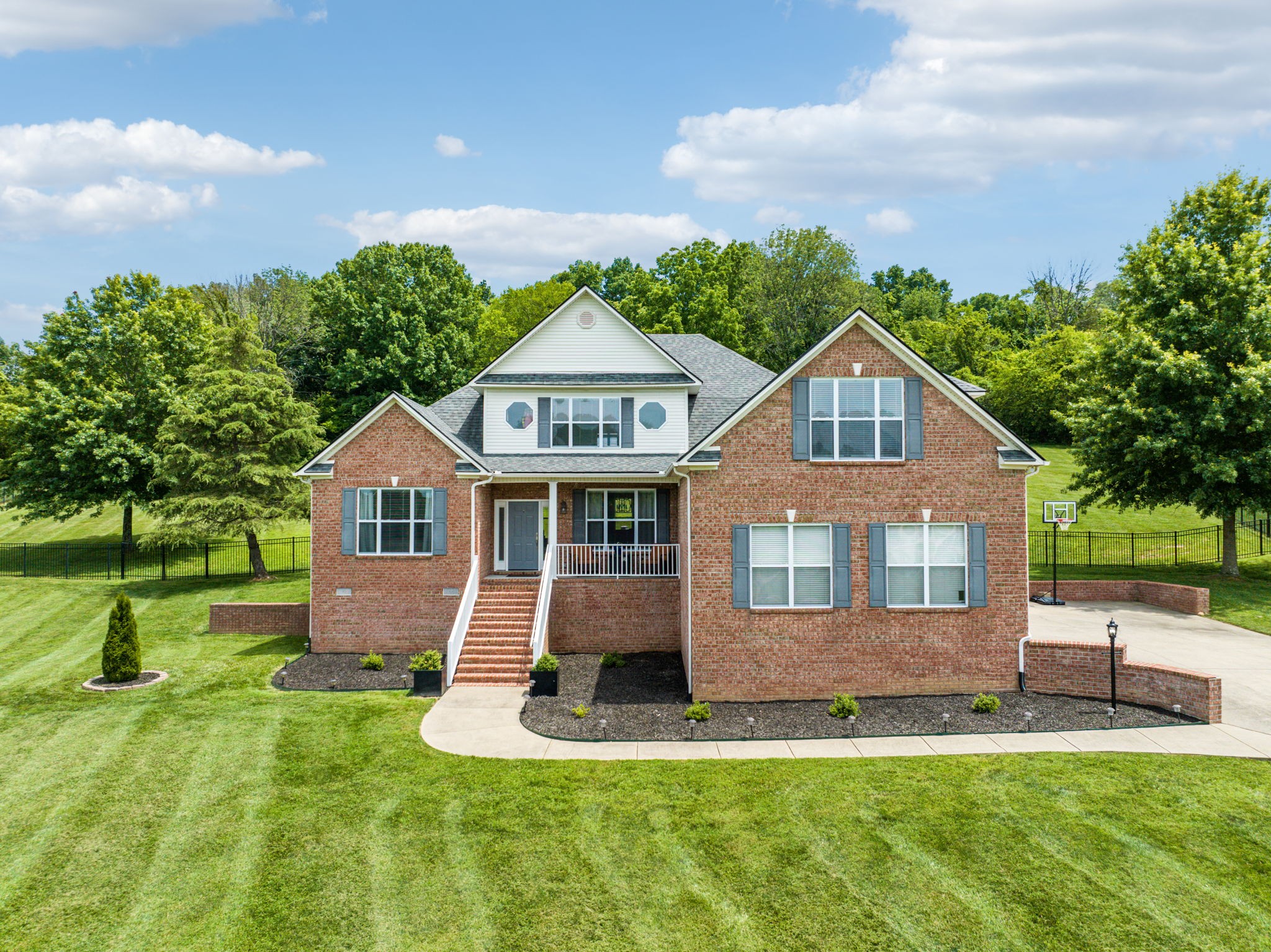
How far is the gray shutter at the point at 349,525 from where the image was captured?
20.5 meters

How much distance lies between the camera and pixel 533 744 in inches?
549

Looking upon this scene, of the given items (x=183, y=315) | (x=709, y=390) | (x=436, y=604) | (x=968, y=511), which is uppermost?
(x=183, y=315)

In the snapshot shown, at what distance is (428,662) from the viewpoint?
687 inches

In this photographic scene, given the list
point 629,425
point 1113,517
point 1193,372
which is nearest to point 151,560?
point 629,425

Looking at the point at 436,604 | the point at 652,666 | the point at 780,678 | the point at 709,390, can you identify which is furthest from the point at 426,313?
the point at 780,678

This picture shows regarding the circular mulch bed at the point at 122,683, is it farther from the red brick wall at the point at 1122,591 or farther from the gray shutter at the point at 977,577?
the red brick wall at the point at 1122,591

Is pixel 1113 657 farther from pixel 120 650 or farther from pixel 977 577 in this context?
pixel 120 650

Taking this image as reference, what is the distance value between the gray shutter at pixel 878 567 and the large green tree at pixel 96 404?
28260 mm

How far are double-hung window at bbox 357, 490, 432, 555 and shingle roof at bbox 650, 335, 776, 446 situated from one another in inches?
303

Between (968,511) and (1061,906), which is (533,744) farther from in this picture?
(968,511)

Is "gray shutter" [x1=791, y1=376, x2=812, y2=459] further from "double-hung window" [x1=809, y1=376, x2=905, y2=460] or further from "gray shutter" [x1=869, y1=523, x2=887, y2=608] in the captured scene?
"gray shutter" [x1=869, y1=523, x2=887, y2=608]

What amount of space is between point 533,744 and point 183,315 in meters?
32.4

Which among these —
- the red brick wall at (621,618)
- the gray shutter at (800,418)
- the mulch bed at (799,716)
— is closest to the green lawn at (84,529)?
the red brick wall at (621,618)

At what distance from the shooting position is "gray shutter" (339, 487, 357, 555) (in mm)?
20469
